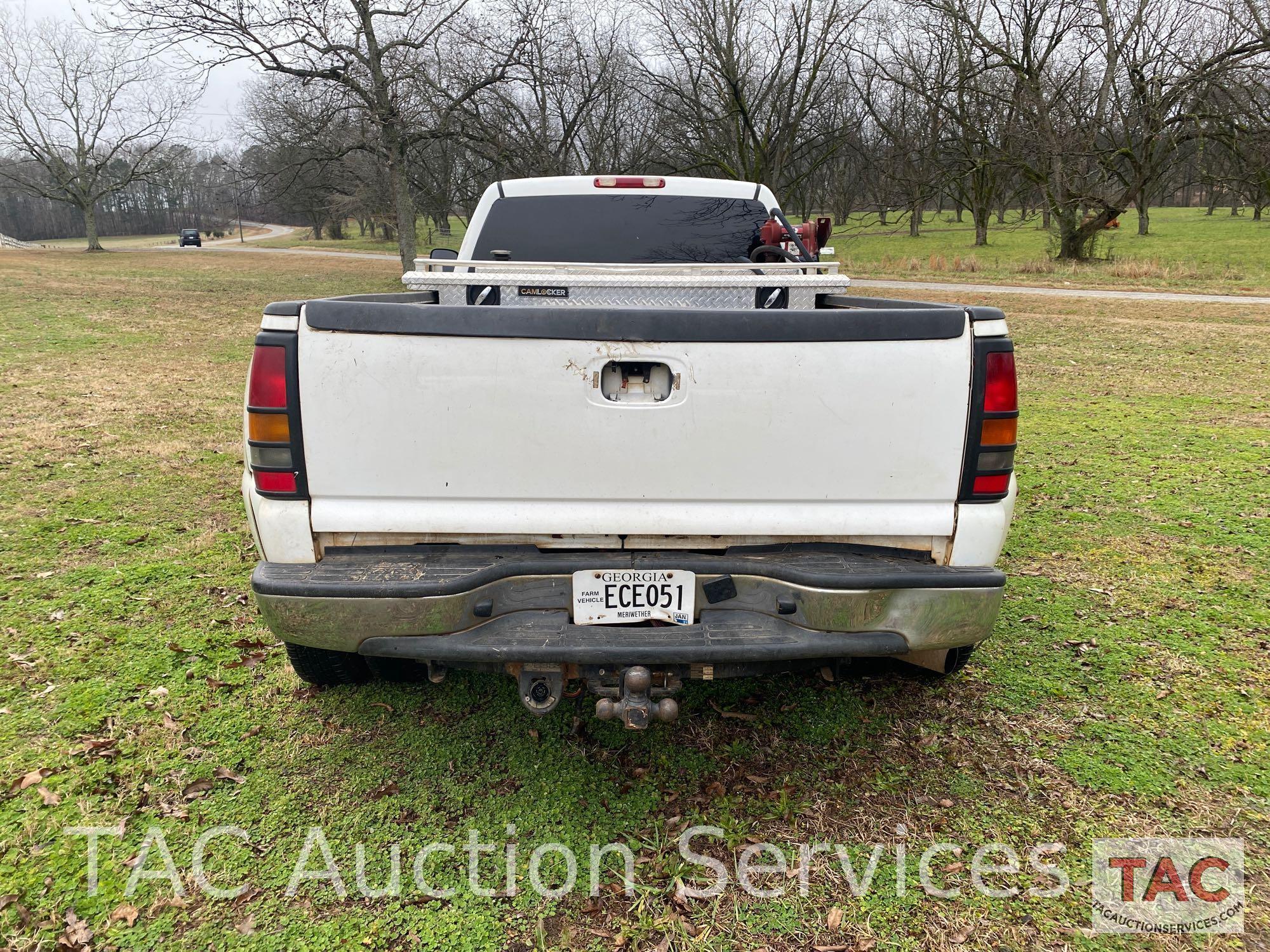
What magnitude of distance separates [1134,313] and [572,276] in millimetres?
14785

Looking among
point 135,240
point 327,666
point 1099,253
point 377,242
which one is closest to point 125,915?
point 327,666

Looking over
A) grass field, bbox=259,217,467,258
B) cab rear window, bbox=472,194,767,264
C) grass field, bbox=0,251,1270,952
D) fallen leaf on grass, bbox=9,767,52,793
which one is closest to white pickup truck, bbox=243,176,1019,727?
grass field, bbox=0,251,1270,952

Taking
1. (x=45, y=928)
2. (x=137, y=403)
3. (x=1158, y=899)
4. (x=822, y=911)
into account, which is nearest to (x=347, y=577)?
(x=45, y=928)

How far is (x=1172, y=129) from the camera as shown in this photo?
24.4m

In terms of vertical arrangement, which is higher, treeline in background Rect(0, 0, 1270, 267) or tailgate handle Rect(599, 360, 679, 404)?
treeline in background Rect(0, 0, 1270, 267)

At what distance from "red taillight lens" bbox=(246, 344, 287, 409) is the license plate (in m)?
1.04

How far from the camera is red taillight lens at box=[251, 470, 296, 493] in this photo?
2369 mm

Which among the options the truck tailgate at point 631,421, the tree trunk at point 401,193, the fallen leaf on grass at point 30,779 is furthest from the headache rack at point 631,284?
the tree trunk at point 401,193

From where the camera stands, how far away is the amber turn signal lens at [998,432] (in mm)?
2375

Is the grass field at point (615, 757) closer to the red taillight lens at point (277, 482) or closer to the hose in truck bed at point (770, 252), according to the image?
the red taillight lens at point (277, 482)

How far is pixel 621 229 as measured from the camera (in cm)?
454

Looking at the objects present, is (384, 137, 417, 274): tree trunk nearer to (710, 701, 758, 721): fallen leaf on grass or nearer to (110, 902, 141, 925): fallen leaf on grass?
(710, 701, 758, 721): fallen leaf on grass

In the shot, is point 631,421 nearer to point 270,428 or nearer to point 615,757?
point 270,428

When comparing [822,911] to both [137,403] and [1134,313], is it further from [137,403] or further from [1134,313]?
[1134,313]
